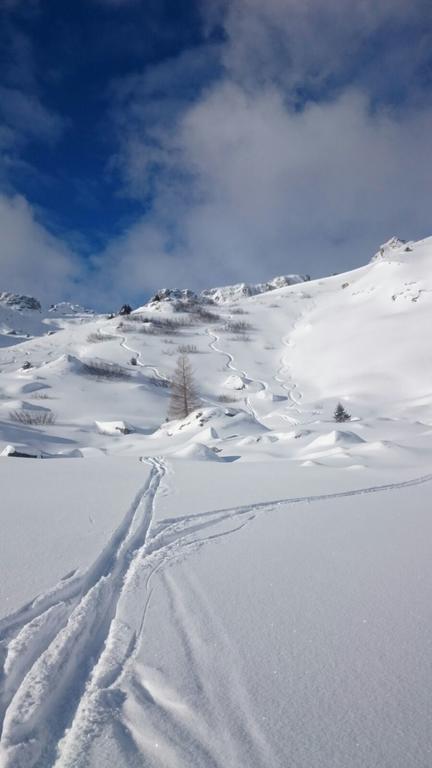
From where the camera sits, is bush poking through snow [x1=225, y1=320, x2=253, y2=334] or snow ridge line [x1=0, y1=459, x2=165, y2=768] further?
bush poking through snow [x1=225, y1=320, x2=253, y2=334]

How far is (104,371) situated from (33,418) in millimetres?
14225

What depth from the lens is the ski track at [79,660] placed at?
1754mm

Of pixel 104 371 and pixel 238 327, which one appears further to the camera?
pixel 238 327

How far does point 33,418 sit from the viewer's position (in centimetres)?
2598

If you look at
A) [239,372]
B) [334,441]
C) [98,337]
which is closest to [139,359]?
[239,372]

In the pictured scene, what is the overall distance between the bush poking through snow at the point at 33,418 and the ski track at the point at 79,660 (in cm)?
2388

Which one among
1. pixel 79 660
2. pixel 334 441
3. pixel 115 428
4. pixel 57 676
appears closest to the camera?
pixel 57 676

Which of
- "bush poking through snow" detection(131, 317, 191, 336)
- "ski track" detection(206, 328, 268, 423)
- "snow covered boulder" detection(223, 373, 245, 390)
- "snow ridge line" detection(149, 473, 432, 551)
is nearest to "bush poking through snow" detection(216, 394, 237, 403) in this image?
"ski track" detection(206, 328, 268, 423)

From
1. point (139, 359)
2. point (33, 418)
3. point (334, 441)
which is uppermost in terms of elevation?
point (139, 359)

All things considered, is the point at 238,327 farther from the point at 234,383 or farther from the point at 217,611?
the point at 217,611

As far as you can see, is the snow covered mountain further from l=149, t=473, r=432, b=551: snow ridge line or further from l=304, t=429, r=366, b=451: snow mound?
l=304, t=429, r=366, b=451: snow mound

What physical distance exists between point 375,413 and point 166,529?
86.5ft

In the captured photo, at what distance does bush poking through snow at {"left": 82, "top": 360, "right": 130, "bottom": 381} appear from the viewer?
3853 centimetres

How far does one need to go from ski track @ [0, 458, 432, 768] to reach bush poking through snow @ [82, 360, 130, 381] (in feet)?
117
